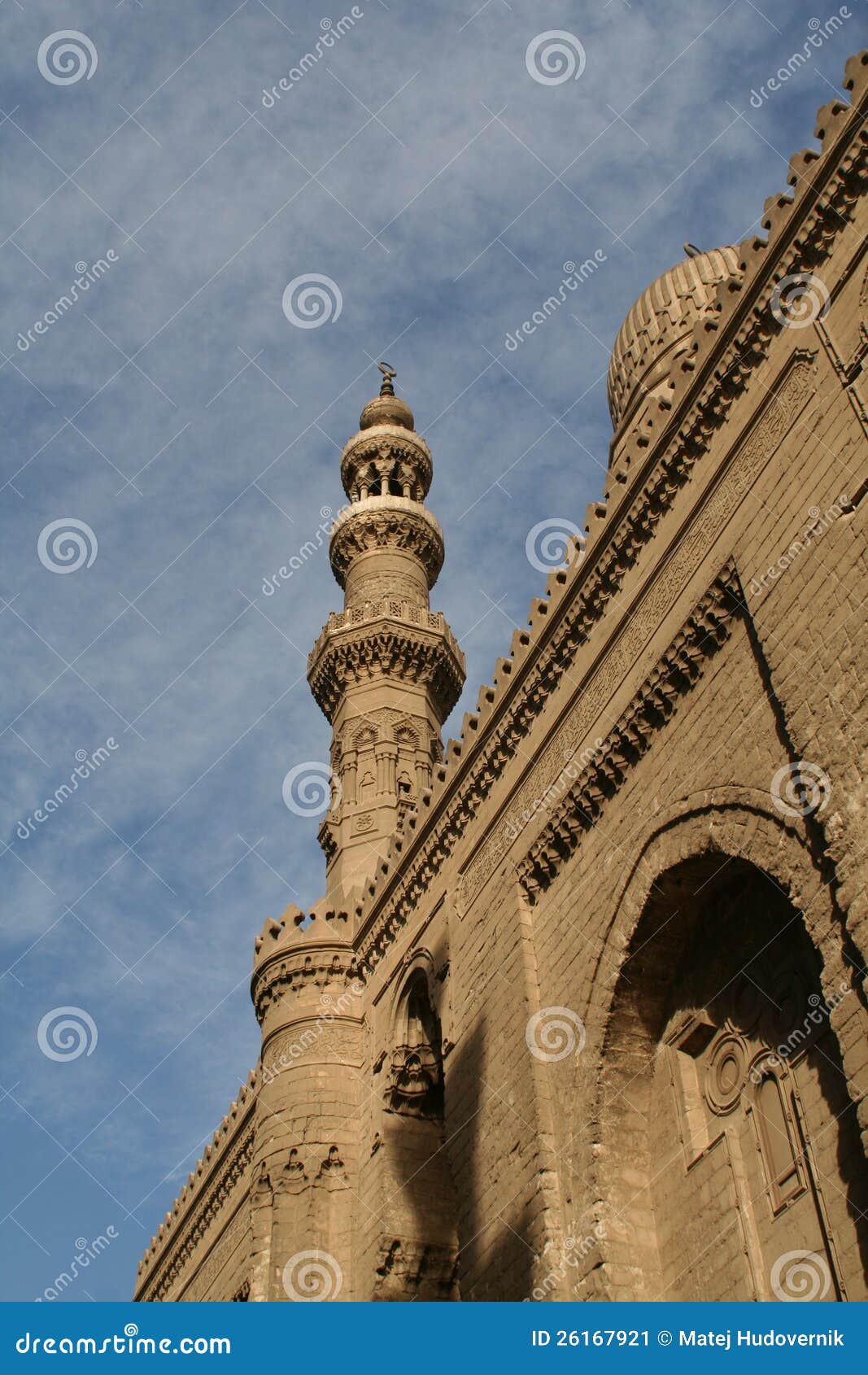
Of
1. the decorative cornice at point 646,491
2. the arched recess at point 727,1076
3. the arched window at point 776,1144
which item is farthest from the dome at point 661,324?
the arched window at point 776,1144

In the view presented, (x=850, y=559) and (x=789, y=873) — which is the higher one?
(x=850, y=559)

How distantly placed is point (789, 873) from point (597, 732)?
2.96m

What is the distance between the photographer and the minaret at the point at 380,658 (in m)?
19.4

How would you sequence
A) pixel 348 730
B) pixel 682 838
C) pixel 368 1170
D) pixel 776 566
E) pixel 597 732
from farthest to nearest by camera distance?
pixel 348 730 < pixel 368 1170 < pixel 597 732 < pixel 682 838 < pixel 776 566

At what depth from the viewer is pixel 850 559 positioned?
743cm

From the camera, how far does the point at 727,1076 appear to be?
29.3 ft

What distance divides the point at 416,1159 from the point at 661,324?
39.0ft

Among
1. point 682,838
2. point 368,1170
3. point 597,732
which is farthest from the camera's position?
point 368,1170

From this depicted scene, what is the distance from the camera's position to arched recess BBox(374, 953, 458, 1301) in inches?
486

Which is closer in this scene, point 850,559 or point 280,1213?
point 850,559

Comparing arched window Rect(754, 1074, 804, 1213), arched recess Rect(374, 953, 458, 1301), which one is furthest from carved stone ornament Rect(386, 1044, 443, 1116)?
arched window Rect(754, 1074, 804, 1213)

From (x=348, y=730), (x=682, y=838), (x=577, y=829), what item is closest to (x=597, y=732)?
(x=577, y=829)

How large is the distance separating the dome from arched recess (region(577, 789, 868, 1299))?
32.8ft

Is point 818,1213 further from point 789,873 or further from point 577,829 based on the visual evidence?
point 577,829
